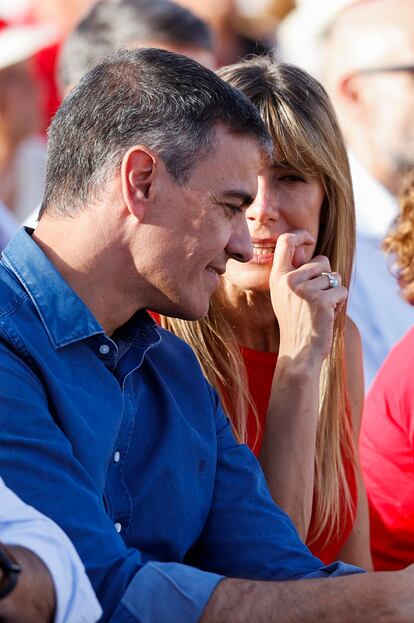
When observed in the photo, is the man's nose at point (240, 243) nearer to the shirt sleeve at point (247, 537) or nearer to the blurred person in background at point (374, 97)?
the shirt sleeve at point (247, 537)

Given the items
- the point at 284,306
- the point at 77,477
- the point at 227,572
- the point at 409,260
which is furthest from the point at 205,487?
the point at 409,260

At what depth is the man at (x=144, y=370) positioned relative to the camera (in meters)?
1.88

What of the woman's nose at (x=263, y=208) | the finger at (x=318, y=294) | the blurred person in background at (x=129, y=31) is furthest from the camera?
the blurred person in background at (x=129, y=31)

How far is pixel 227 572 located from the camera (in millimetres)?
2285

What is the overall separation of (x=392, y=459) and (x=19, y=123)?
3.17m

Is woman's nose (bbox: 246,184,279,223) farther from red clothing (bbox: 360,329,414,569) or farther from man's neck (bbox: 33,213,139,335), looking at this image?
man's neck (bbox: 33,213,139,335)

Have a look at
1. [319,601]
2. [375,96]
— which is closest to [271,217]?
[319,601]

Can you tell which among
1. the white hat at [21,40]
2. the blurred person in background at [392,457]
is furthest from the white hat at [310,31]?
the blurred person in background at [392,457]

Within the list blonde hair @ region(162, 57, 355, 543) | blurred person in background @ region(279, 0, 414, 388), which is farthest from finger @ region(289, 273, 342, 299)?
blurred person in background @ region(279, 0, 414, 388)

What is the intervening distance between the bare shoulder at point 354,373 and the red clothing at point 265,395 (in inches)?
8.6

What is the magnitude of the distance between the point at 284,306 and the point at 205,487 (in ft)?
2.26

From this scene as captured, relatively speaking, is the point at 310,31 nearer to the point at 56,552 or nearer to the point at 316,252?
the point at 316,252

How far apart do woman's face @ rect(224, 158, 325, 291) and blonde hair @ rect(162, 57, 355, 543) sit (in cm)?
5

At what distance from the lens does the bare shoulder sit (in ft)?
10.6
